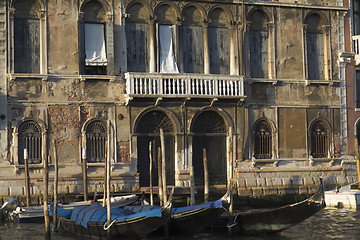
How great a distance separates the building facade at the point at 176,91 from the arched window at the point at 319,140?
0.13 feet

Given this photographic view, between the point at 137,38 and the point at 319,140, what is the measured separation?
6986 mm

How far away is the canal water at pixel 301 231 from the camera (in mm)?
16547

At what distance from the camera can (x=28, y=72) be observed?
2033 cm

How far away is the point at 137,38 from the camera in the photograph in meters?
21.6

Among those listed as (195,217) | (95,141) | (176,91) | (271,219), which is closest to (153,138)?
(176,91)

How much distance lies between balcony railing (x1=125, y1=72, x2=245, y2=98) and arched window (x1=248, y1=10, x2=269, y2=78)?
3.91ft

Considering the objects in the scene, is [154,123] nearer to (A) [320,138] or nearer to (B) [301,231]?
(A) [320,138]

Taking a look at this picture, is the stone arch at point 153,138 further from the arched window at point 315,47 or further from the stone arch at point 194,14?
the arched window at point 315,47

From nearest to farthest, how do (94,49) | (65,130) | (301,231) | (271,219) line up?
1. (271,219)
2. (301,231)
3. (65,130)
4. (94,49)

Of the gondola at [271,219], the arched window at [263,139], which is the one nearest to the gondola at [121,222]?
the gondola at [271,219]

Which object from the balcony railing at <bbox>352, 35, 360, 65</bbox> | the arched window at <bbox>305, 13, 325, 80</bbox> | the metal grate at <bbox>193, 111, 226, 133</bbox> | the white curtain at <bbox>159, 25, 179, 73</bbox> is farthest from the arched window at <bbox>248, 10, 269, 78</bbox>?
the balcony railing at <bbox>352, 35, 360, 65</bbox>

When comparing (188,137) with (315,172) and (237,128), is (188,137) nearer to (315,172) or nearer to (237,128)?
(237,128)

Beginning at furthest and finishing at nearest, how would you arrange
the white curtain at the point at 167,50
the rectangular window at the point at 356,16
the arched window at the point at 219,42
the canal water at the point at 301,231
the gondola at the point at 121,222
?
the rectangular window at the point at 356,16
the arched window at the point at 219,42
the white curtain at the point at 167,50
the canal water at the point at 301,231
the gondola at the point at 121,222

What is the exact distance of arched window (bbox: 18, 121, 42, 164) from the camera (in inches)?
792
